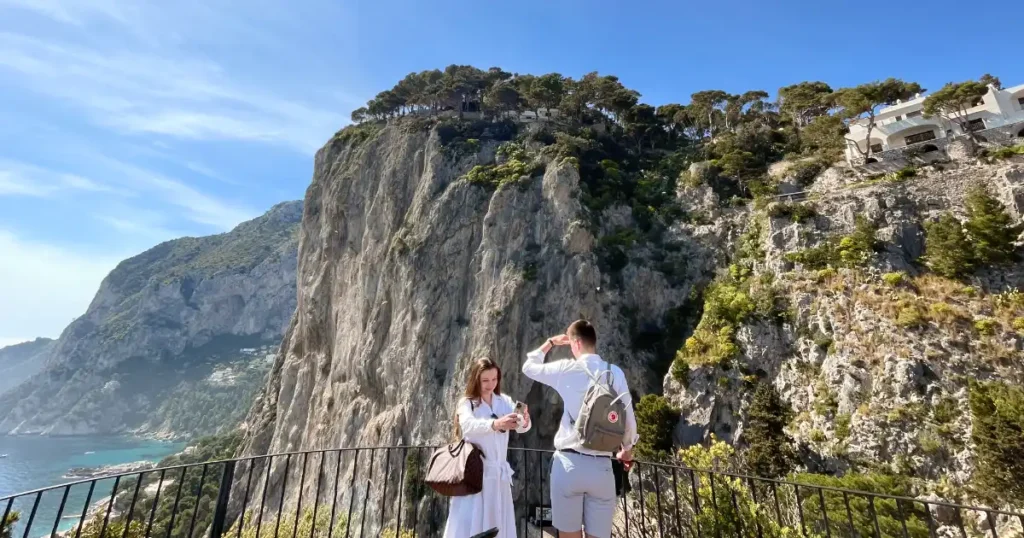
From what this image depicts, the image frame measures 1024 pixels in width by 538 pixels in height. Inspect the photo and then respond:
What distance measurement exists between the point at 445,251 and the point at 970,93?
41376 millimetres

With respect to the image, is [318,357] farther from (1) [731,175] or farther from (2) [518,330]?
(1) [731,175]

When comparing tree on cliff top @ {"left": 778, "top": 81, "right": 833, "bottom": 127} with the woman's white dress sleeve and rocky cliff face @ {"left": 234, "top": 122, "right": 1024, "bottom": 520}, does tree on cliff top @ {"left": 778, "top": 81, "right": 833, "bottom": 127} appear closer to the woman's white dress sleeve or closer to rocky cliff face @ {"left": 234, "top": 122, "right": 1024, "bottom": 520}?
rocky cliff face @ {"left": 234, "top": 122, "right": 1024, "bottom": 520}

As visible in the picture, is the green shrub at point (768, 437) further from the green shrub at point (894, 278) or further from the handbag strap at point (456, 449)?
the handbag strap at point (456, 449)

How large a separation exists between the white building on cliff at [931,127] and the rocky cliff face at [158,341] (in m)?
160

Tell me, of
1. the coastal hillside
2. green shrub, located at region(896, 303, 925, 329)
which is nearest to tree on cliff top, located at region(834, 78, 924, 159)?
the coastal hillside

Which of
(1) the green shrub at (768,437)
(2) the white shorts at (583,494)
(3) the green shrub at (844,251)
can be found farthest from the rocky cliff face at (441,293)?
(2) the white shorts at (583,494)

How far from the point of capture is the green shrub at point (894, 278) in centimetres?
2195

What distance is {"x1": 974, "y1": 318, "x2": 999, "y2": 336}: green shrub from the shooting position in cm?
1875

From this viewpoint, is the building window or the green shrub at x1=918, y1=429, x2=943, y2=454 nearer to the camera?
the green shrub at x1=918, y1=429, x2=943, y2=454

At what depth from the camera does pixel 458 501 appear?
4941 mm

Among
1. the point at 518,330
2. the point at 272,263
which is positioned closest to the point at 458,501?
the point at 518,330

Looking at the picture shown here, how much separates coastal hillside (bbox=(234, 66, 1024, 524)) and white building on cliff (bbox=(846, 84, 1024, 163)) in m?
1.77

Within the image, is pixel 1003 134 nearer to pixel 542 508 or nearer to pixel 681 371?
pixel 681 371

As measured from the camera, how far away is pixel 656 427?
24.0m
